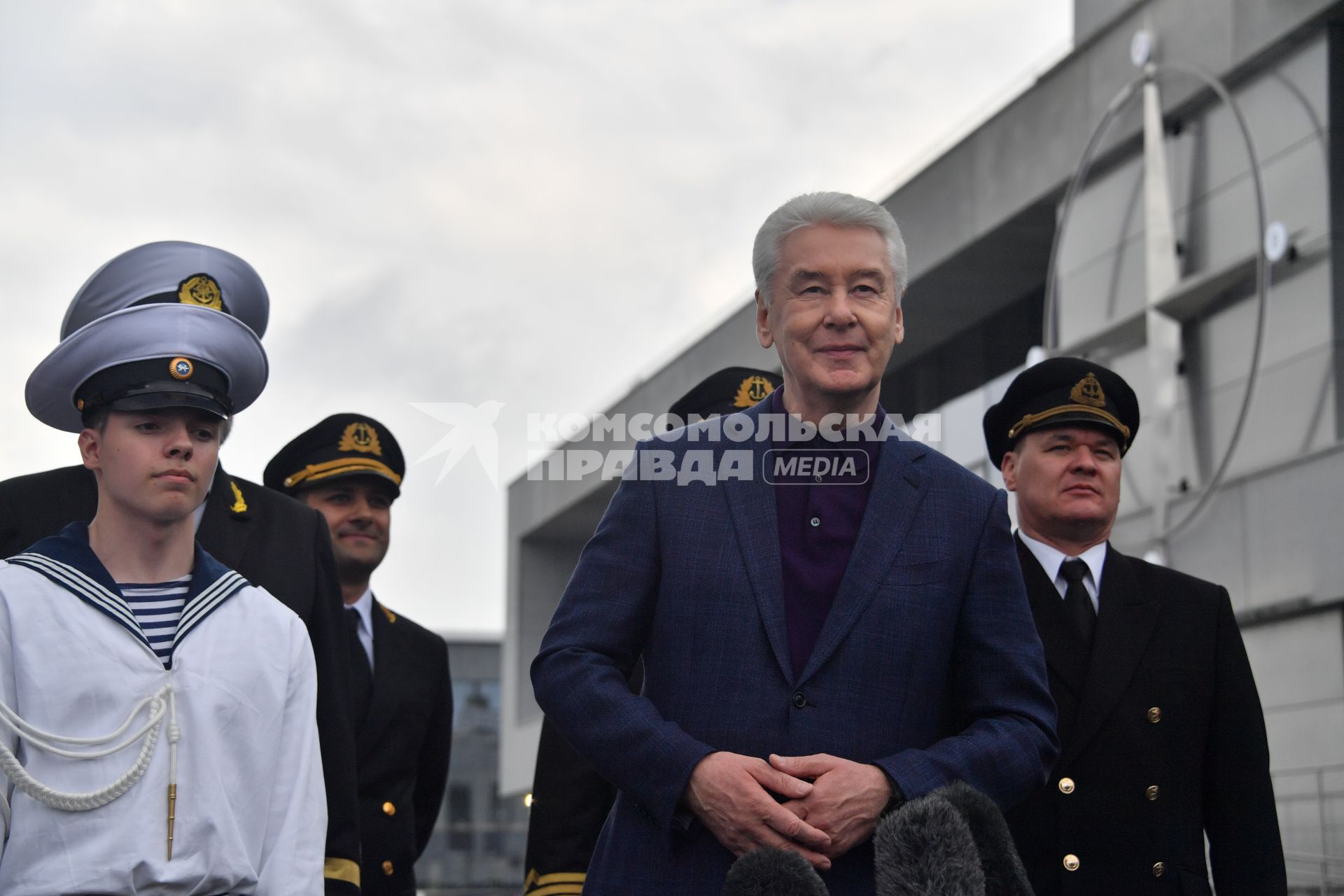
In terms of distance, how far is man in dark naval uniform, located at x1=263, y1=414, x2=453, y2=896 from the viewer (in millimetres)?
5605

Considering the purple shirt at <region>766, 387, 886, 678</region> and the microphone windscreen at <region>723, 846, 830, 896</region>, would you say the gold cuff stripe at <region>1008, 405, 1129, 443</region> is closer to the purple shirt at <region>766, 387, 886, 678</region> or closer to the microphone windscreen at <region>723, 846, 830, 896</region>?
the purple shirt at <region>766, 387, 886, 678</region>

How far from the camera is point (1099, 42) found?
55.1 ft

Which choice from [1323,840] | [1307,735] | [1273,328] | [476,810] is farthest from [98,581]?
[476,810]

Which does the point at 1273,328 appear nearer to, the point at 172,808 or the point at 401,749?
the point at 401,749

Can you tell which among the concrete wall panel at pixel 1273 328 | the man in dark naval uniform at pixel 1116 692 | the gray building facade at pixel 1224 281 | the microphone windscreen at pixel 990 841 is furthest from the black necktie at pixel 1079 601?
the concrete wall panel at pixel 1273 328

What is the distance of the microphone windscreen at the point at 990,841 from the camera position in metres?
2.30

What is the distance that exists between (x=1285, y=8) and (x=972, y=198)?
18.3 ft

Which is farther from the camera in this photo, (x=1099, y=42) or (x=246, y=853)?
(x=1099, y=42)

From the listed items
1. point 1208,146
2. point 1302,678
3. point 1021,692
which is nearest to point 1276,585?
point 1302,678

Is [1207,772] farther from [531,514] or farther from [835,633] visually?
[531,514]

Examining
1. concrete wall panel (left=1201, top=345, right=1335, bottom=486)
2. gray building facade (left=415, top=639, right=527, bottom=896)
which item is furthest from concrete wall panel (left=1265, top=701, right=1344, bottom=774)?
gray building facade (left=415, top=639, right=527, bottom=896)

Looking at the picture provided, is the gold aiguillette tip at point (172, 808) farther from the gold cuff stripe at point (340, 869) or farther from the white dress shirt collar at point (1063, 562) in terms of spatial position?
the white dress shirt collar at point (1063, 562)

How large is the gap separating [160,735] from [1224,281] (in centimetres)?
1283

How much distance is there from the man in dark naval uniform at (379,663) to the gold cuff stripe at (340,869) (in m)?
1.61
